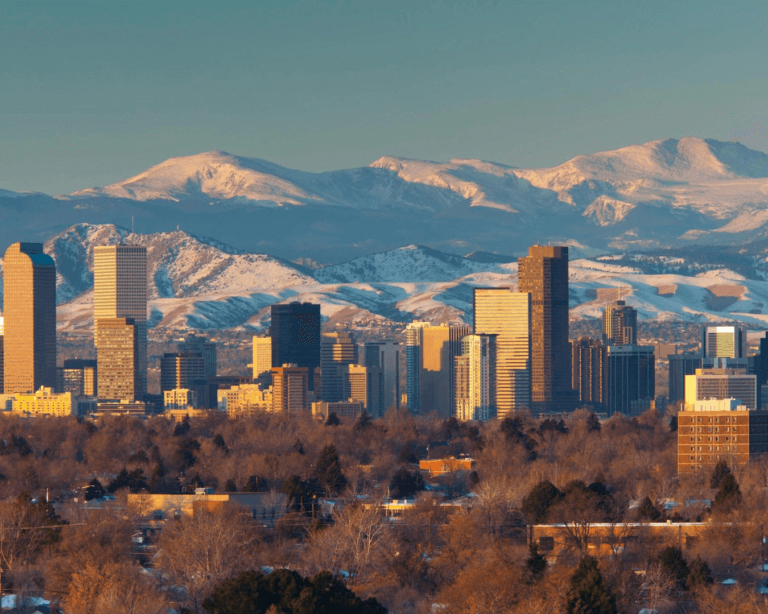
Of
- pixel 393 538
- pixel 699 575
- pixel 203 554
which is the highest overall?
pixel 203 554

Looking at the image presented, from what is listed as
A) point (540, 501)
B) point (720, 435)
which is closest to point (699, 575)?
point (540, 501)

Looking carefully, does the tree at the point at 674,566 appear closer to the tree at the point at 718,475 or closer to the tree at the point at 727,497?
the tree at the point at 727,497

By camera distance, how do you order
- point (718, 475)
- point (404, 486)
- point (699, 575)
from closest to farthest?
point (699, 575) → point (718, 475) → point (404, 486)

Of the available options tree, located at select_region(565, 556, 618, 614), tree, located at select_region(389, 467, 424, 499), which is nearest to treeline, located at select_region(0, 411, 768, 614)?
tree, located at select_region(565, 556, 618, 614)

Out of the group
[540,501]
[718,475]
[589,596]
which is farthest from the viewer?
[718,475]

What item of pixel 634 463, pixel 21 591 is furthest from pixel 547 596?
pixel 634 463

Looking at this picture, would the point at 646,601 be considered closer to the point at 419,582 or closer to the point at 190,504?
the point at 419,582

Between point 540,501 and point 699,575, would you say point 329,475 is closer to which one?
point 540,501
